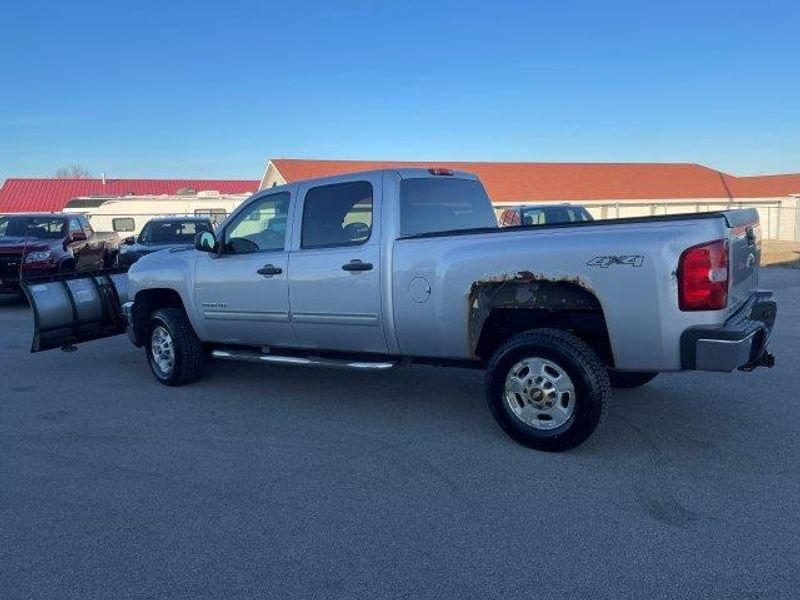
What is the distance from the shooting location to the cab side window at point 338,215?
5484 mm

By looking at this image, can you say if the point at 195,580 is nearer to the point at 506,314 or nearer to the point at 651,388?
the point at 506,314

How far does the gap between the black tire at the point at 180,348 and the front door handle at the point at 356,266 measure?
2120 mm

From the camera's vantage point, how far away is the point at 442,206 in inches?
228

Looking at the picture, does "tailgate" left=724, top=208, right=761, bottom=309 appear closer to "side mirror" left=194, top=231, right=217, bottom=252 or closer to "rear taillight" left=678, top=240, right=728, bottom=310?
"rear taillight" left=678, top=240, right=728, bottom=310

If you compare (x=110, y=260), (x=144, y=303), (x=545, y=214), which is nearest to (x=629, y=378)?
(x=144, y=303)

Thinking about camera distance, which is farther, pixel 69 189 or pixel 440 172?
pixel 69 189

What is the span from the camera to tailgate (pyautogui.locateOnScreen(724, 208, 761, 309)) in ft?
13.7

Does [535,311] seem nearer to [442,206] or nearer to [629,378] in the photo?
[442,206]

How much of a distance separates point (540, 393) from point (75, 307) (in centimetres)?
533

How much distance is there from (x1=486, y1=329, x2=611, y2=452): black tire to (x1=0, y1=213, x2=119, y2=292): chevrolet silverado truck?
30.6 ft

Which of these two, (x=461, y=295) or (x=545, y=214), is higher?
(x=545, y=214)

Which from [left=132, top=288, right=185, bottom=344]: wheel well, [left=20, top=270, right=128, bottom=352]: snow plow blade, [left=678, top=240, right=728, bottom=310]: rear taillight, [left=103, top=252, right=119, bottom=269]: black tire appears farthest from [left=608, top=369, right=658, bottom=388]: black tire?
[left=103, top=252, right=119, bottom=269]: black tire

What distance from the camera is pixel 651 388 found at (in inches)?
242

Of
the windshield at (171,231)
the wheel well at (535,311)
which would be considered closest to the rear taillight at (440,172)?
the wheel well at (535,311)
